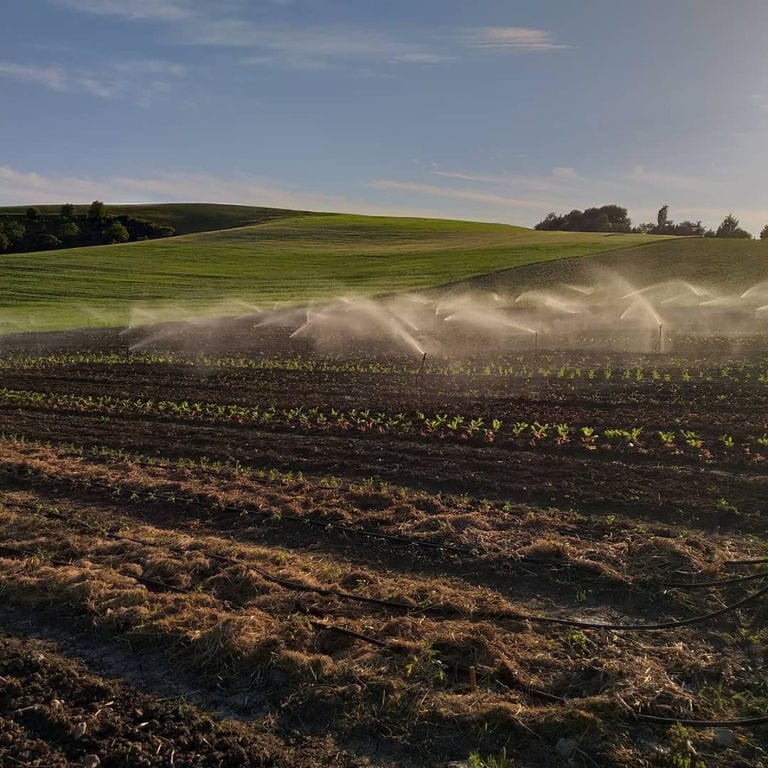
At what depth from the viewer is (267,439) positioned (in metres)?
12.0

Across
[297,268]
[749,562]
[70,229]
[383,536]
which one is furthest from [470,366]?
[70,229]

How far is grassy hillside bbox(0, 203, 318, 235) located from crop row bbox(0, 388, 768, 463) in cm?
7388

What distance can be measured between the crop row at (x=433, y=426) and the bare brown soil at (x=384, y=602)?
0.18 meters

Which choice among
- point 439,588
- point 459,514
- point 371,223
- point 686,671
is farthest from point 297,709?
→ point 371,223

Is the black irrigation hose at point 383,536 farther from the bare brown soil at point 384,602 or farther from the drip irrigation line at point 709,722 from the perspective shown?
the drip irrigation line at point 709,722

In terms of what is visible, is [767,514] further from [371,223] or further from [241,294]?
[371,223]

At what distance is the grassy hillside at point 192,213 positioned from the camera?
87.1m

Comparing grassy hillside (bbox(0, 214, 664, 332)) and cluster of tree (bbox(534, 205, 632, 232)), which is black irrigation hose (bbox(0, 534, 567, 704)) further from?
cluster of tree (bbox(534, 205, 632, 232))

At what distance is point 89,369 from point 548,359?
1583 centimetres

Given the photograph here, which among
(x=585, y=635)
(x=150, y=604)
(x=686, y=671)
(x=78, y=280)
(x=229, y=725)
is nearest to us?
(x=229, y=725)

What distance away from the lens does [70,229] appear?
78.4 m

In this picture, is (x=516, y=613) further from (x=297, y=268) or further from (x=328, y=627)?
(x=297, y=268)

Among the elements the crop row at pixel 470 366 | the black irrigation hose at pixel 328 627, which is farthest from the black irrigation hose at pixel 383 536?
the crop row at pixel 470 366

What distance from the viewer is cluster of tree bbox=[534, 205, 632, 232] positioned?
104 m
